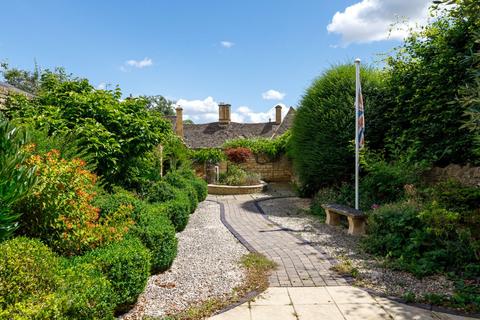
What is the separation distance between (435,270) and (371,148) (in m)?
4.62

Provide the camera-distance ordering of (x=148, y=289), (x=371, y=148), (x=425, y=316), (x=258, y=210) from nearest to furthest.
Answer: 1. (x=425, y=316)
2. (x=148, y=289)
3. (x=371, y=148)
4. (x=258, y=210)

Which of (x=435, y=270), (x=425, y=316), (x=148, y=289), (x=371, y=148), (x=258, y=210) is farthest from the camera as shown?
(x=258, y=210)

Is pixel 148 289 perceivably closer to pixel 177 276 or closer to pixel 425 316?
pixel 177 276

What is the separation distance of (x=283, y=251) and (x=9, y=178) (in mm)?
3864

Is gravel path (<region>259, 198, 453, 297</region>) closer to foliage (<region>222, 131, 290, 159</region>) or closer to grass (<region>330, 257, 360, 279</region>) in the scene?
grass (<region>330, 257, 360, 279</region>)

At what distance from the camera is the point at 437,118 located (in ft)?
20.6

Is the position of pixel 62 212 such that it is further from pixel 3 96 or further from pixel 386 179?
pixel 386 179

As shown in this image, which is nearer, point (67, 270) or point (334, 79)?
point (67, 270)

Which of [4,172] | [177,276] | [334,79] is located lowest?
[177,276]

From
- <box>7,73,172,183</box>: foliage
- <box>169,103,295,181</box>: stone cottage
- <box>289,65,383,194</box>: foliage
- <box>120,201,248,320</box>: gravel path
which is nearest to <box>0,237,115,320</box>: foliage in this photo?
<box>120,201,248,320</box>: gravel path

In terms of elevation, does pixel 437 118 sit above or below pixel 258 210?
above

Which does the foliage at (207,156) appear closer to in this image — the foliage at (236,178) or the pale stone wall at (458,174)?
the foliage at (236,178)

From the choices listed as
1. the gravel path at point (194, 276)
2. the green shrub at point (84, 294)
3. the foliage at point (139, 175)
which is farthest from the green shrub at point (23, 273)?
the foliage at point (139, 175)

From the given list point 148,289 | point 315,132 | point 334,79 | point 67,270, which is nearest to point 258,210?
point 315,132
